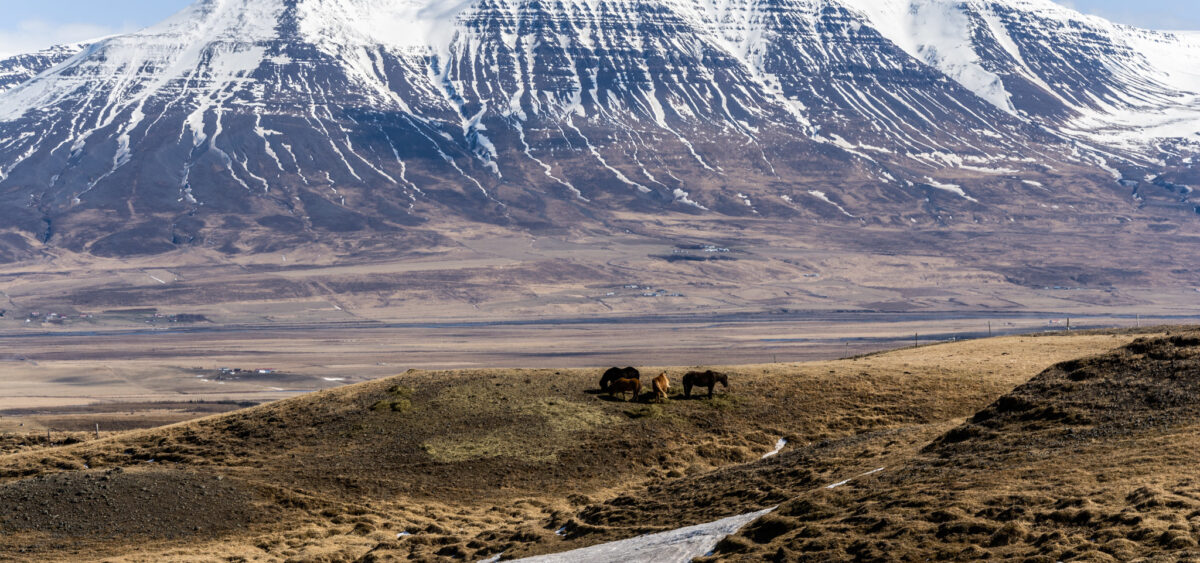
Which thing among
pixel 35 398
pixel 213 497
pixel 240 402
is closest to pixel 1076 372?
pixel 213 497

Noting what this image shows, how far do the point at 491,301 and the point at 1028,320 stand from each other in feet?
245

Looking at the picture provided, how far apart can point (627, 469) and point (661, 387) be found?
16.2 ft

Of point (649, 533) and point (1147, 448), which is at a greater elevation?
point (1147, 448)

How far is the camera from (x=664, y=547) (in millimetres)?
21453

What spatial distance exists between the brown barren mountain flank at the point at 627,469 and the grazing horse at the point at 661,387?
18.0 inches

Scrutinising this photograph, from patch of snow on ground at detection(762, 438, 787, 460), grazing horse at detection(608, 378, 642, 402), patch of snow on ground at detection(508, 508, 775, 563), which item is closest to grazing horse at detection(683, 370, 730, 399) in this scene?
grazing horse at detection(608, 378, 642, 402)

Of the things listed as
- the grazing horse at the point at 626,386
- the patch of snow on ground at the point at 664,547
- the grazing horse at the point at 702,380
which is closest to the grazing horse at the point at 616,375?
the grazing horse at the point at 626,386

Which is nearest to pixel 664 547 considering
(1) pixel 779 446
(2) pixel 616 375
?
(1) pixel 779 446

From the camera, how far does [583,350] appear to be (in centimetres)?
13162

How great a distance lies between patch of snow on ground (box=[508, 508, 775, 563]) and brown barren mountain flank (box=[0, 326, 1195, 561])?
0.78 meters

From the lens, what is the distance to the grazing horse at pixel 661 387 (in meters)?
36.1

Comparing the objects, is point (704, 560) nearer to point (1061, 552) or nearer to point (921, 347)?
point (1061, 552)

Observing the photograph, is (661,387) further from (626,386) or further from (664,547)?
(664,547)

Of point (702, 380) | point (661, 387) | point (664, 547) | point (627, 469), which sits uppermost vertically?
point (702, 380)
